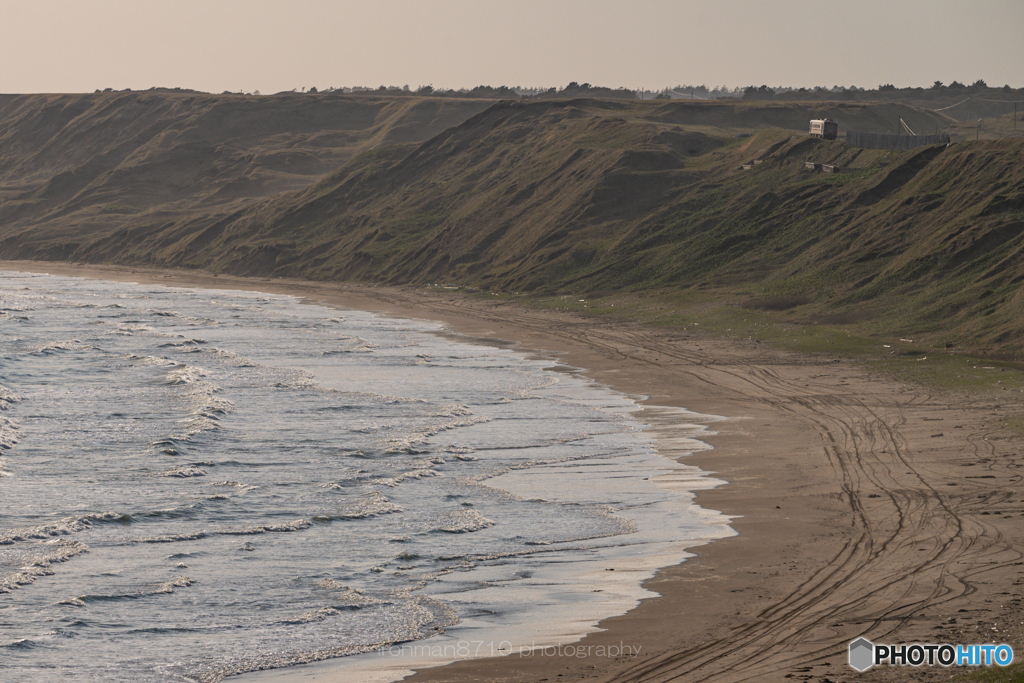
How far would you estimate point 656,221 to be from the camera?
68.9 metres

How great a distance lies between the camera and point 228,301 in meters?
69.2

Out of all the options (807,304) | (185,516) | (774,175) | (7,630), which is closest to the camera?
(7,630)

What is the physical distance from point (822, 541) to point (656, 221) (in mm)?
51688

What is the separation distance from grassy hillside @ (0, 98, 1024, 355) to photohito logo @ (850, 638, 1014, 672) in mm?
27599

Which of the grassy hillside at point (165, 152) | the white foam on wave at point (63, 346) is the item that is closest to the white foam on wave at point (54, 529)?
the white foam on wave at point (63, 346)

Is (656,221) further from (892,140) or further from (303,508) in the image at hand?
(303,508)

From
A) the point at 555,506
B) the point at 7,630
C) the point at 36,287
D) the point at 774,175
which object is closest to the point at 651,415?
the point at 555,506

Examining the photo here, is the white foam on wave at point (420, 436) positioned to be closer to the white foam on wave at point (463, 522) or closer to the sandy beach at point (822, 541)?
the white foam on wave at point (463, 522)

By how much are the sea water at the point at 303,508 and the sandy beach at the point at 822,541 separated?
1207 millimetres

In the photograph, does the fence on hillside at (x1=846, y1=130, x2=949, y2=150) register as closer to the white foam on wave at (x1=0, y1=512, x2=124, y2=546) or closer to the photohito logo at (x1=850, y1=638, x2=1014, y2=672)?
the white foam on wave at (x1=0, y1=512, x2=124, y2=546)

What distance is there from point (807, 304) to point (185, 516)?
118 feet

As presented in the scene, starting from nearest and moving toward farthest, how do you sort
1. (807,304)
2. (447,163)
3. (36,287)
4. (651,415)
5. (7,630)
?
(7,630), (651,415), (807,304), (36,287), (447,163)

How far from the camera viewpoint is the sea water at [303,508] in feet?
51.3

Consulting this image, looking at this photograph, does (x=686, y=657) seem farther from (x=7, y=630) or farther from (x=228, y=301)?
(x=228, y=301)
